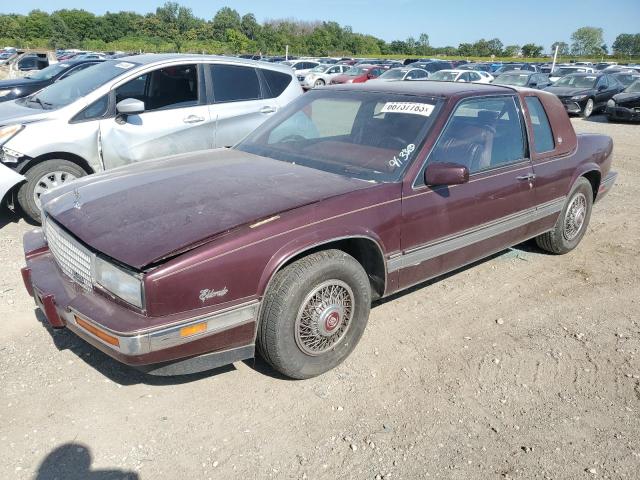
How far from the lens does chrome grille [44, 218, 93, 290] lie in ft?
8.98

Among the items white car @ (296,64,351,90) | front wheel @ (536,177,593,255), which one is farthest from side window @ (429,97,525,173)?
white car @ (296,64,351,90)

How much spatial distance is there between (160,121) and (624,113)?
14562 millimetres

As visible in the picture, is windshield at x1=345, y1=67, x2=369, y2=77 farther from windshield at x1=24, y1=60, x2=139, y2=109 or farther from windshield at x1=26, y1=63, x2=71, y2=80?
windshield at x1=24, y1=60, x2=139, y2=109

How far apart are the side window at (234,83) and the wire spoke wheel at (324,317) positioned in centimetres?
410

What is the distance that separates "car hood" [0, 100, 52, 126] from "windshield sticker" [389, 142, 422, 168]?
159 inches

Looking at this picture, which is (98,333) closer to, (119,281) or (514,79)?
(119,281)

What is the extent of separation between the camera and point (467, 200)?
3.71 meters

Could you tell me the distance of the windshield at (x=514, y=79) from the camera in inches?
752

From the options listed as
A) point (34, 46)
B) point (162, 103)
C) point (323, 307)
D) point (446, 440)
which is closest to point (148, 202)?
point (323, 307)

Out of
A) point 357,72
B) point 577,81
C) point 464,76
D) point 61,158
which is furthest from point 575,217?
point 357,72

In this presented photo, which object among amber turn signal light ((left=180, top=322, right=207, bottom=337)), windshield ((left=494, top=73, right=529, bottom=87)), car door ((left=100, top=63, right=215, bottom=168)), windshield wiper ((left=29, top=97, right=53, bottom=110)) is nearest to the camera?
amber turn signal light ((left=180, top=322, right=207, bottom=337))

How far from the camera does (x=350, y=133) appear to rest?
396 cm

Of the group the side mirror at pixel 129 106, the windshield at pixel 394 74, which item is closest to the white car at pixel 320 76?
the windshield at pixel 394 74

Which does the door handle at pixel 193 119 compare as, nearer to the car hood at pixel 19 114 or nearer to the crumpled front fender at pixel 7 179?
the car hood at pixel 19 114
